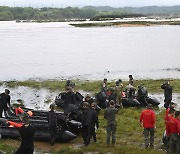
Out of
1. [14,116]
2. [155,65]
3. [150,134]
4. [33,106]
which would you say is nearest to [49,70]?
[155,65]

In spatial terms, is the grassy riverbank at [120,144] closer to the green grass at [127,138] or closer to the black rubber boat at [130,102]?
the green grass at [127,138]

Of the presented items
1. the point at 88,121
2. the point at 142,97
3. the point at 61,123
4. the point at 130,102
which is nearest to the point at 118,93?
the point at 130,102

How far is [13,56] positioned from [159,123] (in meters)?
45.0

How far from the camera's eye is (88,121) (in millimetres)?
13680

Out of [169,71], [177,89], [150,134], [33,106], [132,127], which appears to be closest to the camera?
[150,134]

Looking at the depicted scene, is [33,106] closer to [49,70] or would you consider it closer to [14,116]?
[14,116]

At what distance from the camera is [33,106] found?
23297 millimetres

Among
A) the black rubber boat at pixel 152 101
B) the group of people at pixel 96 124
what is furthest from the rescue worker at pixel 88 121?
the black rubber boat at pixel 152 101

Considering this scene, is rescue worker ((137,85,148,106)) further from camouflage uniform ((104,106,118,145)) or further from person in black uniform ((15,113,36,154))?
person in black uniform ((15,113,36,154))

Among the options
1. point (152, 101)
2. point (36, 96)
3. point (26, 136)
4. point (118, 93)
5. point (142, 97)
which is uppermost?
point (26, 136)

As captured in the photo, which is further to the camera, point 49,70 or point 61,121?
point 49,70

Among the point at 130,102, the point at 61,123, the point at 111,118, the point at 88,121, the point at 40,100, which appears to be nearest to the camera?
the point at 88,121

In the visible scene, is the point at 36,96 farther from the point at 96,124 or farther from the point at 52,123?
the point at 96,124

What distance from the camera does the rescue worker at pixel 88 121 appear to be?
13.6 m
